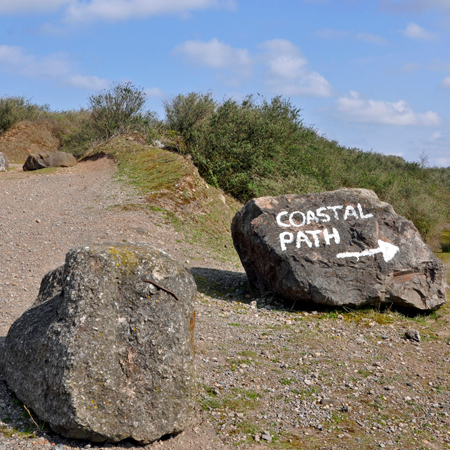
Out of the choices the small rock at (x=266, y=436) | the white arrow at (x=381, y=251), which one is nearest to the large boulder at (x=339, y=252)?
the white arrow at (x=381, y=251)

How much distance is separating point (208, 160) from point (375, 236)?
1044 centimetres

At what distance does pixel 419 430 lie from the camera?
4.65 meters

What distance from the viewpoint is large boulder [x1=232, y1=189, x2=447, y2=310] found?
741 cm

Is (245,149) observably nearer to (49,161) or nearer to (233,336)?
(49,161)

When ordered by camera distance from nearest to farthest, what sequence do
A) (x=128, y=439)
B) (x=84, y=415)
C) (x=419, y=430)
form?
1. (x=84, y=415)
2. (x=128, y=439)
3. (x=419, y=430)

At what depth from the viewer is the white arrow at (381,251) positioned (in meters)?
7.51

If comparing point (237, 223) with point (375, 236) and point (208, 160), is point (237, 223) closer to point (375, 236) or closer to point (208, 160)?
point (375, 236)

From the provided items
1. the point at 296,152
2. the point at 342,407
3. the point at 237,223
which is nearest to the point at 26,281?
the point at 237,223

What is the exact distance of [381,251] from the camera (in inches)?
298

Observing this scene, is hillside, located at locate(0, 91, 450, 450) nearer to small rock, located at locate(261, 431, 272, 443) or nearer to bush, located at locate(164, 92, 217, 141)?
small rock, located at locate(261, 431, 272, 443)

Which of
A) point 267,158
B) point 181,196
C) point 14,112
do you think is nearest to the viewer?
point 181,196

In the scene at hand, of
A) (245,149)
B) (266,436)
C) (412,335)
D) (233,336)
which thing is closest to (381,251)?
(412,335)

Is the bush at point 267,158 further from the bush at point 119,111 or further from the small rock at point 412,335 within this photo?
the small rock at point 412,335

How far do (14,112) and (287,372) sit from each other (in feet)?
82.0
